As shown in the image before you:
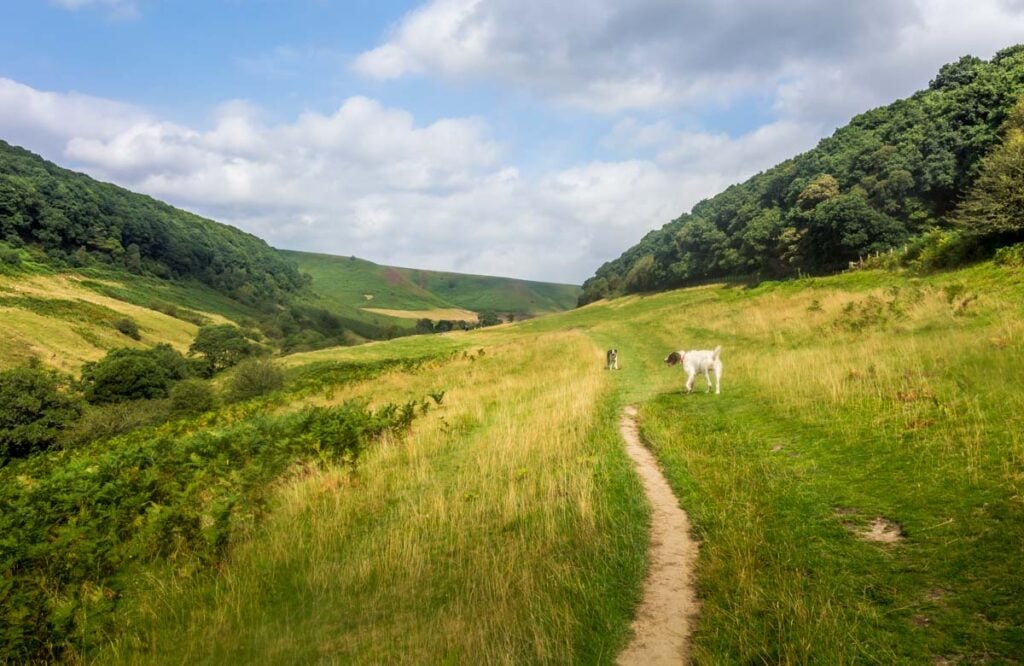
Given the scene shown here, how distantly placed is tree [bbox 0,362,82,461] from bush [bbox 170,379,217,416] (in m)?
10.6

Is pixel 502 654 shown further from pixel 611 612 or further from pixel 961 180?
pixel 961 180

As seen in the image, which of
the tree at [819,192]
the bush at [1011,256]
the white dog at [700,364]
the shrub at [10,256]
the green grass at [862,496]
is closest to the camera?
the green grass at [862,496]

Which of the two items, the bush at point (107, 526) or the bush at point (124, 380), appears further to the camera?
the bush at point (124, 380)

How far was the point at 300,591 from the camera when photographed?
6.79 m

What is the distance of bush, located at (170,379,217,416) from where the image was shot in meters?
43.6

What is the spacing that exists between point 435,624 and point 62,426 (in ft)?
195

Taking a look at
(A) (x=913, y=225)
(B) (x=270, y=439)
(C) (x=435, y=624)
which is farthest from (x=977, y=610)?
(A) (x=913, y=225)

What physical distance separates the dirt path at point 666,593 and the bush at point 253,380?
4515cm

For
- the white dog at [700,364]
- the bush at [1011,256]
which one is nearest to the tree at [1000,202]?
the bush at [1011,256]

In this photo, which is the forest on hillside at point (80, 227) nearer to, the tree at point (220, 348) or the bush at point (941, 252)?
the tree at point (220, 348)

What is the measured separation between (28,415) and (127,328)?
5956cm

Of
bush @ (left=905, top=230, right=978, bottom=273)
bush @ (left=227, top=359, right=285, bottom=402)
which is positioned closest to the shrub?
bush @ (left=227, top=359, right=285, bottom=402)

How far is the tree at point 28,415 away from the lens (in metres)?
45.5

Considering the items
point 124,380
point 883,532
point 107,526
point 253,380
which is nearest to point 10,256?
point 124,380
